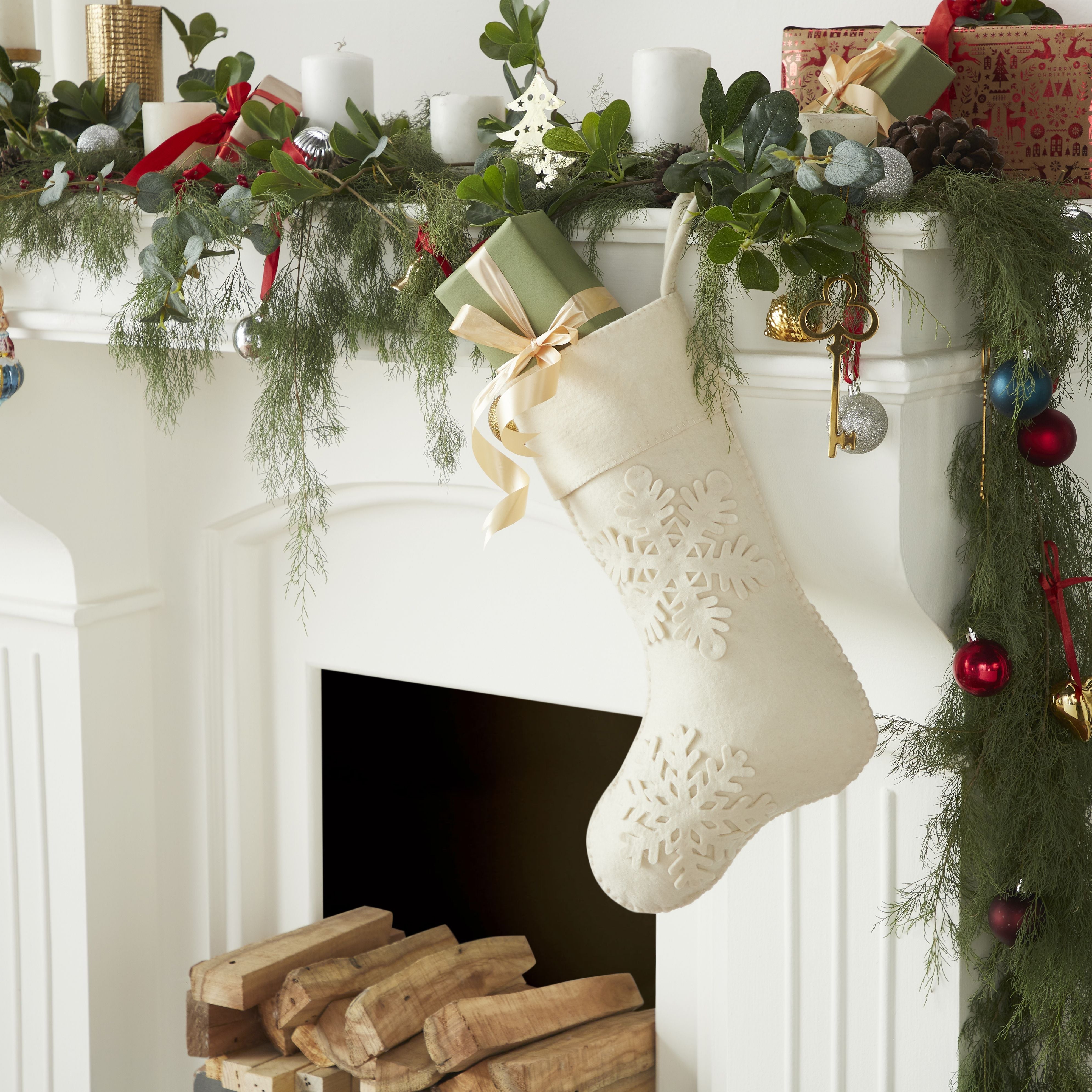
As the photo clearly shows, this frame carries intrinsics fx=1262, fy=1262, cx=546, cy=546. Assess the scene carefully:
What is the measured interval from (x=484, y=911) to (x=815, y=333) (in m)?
1.24

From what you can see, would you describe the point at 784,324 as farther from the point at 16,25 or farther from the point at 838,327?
the point at 16,25

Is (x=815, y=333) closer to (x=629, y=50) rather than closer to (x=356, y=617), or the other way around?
(x=629, y=50)

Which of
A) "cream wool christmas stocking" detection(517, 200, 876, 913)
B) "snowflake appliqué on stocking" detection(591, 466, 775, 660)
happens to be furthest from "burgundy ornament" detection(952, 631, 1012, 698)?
"snowflake appliqué on stocking" detection(591, 466, 775, 660)

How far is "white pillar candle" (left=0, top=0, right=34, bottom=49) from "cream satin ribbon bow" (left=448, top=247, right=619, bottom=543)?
89cm

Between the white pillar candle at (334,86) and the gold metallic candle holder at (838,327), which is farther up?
the white pillar candle at (334,86)

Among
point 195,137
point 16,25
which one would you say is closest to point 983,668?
point 195,137

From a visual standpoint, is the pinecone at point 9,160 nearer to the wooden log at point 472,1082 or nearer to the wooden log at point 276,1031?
the wooden log at point 276,1031

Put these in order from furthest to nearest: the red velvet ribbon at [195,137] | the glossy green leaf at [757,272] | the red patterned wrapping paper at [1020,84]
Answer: the red velvet ribbon at [195,137] → the red patterned wrapping paper at [1020,84] → the glossy green leaf at [757,272]

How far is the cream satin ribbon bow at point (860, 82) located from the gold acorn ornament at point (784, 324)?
7.3 inches

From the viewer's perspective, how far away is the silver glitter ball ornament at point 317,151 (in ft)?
4.38

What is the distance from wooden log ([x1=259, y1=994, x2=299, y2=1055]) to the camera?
69.9 inches

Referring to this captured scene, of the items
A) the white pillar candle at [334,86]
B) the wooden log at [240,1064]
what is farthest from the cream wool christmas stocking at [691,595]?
the wooden log at [240,1064]

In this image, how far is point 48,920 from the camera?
6.34ft

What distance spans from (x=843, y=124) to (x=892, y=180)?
85mm
